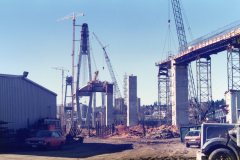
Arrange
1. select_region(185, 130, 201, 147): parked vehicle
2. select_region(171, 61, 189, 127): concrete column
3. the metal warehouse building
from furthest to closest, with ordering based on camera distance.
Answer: select_region(171, 61, 189, 127): concrete column, the metal warehouse building, select_region(185, 130, 201, 147): parked vehicle

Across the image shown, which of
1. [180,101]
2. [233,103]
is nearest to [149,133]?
[180,101]

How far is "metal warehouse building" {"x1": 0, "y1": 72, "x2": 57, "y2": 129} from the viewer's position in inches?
1361

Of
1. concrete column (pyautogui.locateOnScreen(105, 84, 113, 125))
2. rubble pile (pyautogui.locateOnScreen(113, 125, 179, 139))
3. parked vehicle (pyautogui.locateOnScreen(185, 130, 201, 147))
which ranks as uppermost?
concrete column (pyautogui.locateOnScreen(105, 84, 113, 125))

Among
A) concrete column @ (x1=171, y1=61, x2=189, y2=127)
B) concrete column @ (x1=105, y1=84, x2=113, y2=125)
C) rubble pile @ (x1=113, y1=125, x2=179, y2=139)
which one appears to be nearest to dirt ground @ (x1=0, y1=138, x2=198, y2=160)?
rubble pile @ (x1=113, y1=125, x2=179, y2=139)

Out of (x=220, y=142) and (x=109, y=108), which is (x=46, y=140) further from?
(x=109, y=108)

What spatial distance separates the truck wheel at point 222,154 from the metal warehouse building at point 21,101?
77.0ft

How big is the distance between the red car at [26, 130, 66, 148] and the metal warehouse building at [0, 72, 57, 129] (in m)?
6.24

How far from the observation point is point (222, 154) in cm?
1475

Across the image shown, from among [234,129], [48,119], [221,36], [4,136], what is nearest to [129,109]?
[221,36]

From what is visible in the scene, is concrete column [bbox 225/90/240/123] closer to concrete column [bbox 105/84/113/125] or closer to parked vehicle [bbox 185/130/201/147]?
parked vehicle [bbox 185/130/201/147]

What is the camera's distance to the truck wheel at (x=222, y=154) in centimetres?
1461

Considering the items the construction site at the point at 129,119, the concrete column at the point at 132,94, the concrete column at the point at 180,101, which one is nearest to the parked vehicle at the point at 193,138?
the construction site at the point at 129,119

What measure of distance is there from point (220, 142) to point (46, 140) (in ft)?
52.8

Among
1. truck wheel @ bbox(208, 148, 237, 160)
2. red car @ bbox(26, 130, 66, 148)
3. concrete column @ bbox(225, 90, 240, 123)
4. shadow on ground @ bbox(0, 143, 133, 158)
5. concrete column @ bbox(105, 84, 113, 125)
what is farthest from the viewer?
concrete column @ bbox(105, 84, 113, 125)
